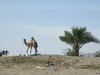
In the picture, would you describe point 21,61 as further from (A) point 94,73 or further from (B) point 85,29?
(B) point 85,29

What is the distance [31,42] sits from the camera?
19.2 metres

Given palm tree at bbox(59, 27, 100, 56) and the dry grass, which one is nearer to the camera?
the dry grass

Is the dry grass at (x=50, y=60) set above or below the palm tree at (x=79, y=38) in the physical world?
below

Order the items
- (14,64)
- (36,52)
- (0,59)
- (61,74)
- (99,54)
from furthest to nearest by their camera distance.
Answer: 1. (99,54)
2. (36,52)
3. (0,59)
4. (14,64)
5. (61,74)


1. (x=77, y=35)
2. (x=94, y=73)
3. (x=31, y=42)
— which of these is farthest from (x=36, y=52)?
(x=94, y=73)

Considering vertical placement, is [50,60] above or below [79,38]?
below

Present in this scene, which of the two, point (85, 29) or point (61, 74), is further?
point (85, 29)

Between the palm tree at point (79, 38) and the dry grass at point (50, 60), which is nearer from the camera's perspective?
the dry grass at point (50, 60)

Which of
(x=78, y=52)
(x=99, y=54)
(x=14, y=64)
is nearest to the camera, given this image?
→ (x=14, y=64)

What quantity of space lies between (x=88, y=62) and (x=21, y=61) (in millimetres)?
5687

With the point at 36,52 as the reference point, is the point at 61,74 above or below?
below

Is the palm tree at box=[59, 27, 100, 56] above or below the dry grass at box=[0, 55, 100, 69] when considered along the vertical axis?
above

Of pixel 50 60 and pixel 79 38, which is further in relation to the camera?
pixel 79 38


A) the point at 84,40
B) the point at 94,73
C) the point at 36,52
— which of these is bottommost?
the point at 94,73
